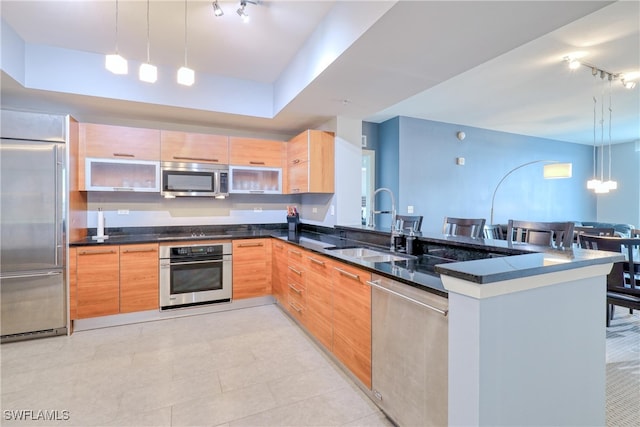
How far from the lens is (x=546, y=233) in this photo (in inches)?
87.3

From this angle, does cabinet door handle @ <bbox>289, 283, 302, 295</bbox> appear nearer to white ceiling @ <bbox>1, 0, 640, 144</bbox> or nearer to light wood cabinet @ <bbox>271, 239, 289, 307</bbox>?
light wood cabinet @ <bbox>271, 239, 289, 307</bbox>

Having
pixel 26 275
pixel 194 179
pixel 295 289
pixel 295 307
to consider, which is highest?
pixel 194 179

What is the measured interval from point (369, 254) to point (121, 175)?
298cm

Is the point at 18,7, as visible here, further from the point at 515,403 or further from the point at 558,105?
the point at 558,105

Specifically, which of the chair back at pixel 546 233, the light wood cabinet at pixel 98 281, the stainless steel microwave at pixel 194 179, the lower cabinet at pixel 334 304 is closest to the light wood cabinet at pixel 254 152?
the stainless steel microwave at pixel 194 179

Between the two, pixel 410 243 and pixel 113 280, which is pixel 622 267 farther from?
pixel 113 280

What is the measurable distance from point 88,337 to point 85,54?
2780mm

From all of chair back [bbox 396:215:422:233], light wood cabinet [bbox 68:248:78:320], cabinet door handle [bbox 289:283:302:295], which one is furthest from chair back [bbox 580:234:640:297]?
light wood cabinet [bbox 68:248:78:320]

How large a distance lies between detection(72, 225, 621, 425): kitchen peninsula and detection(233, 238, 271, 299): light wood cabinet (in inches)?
95.9

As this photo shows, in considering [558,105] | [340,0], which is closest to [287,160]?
[340,0]

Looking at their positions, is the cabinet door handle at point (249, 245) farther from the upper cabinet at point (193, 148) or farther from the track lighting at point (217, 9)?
the track lighting at point (217, 9)

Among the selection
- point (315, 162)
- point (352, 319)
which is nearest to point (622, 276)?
point (352, 319)

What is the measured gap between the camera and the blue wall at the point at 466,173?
197 inches

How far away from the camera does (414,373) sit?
153cm
